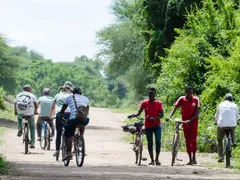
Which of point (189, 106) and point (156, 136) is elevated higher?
point (189, 106)

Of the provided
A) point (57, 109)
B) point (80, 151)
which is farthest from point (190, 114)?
point (57, 109)

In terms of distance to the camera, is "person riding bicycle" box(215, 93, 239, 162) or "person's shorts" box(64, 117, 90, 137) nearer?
"person's shorts" box(64, 117, 90, 137)

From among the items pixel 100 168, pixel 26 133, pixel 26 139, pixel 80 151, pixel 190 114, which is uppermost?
pixel 190 114

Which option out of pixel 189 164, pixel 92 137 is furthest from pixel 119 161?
pixel 92 137

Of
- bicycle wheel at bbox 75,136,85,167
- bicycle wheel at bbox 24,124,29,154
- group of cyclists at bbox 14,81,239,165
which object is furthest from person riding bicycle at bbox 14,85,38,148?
bicycle wheel at bbox 75,136,85,167

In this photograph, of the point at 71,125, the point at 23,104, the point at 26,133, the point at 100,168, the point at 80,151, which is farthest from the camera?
the point at 23,104

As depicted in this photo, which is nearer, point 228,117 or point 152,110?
point 152,110

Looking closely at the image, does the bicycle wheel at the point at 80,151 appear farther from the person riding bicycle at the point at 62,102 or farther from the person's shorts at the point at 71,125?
the person riding bicycle at the point at 62,102

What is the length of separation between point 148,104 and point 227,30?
30.1 feet

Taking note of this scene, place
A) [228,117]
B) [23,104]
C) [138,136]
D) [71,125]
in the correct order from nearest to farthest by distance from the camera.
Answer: [71,125]
[138,136]
[228,117]
[23,104]

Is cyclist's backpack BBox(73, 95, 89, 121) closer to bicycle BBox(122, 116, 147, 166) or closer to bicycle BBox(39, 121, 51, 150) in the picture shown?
bicycle BBox(122, 116, 147, 166)

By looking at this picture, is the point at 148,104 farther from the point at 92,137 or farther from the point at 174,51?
the point at 92,137

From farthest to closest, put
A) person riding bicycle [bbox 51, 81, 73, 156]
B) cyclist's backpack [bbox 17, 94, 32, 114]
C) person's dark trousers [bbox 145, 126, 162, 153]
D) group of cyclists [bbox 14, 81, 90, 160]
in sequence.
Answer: cyclist's backpack [bbox 17, 94, 32, 114] < person riding bicycle [bbox 51, 81, 73, 156] < person's dark trousers [bbox 145, 126, 162, 153] < group of cyclists [bbox 14, 81, 90, 160]

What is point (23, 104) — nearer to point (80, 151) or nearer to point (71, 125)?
point (71, 125)
